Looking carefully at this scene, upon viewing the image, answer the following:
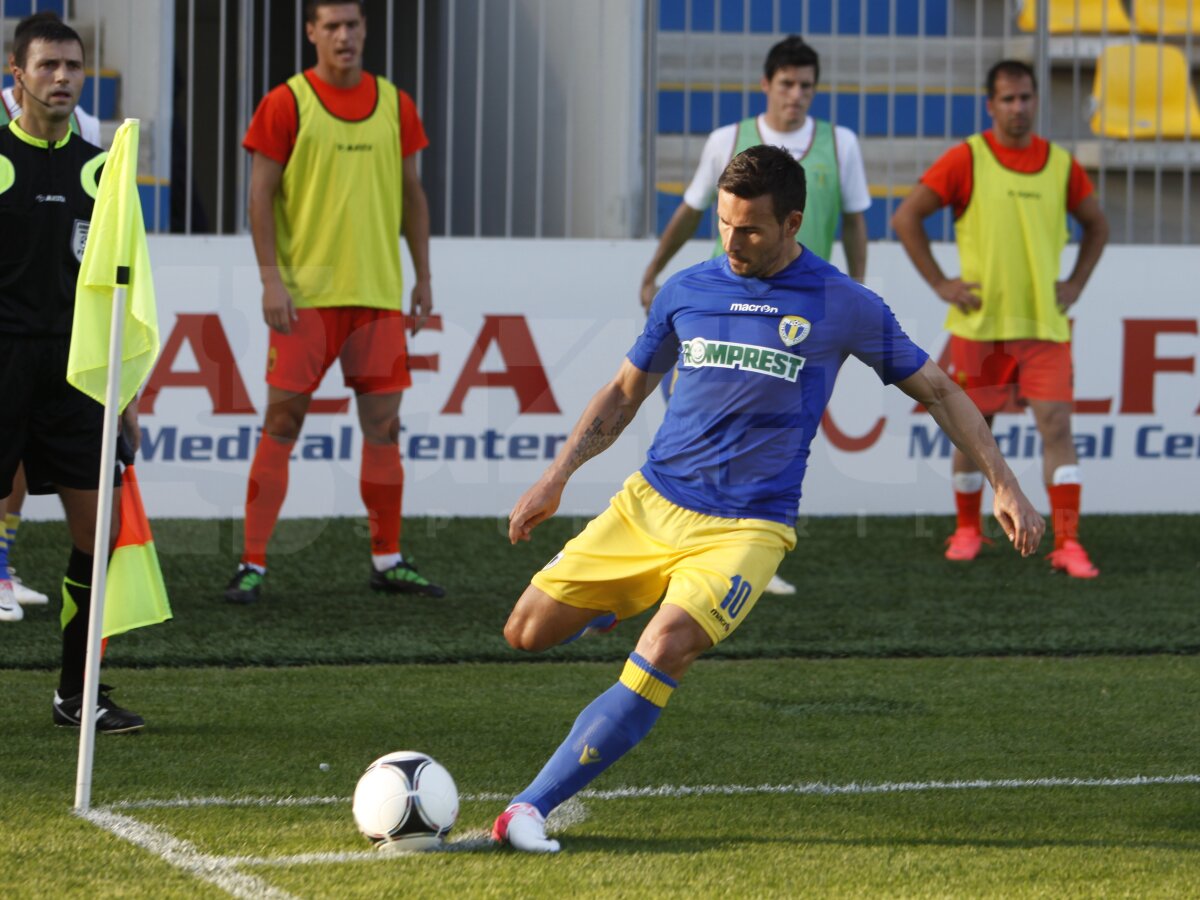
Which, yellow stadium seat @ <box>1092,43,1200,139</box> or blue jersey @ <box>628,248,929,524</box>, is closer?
blue jersey @ <box>628,248,929,524</box>

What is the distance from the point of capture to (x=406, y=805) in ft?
13.8

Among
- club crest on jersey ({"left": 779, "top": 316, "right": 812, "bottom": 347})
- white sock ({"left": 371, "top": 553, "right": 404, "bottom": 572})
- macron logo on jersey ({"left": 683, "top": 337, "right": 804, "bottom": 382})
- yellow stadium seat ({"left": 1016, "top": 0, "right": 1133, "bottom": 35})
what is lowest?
white sock ({"left": 371, "top": 553, "right": 404, "bottom": 572})

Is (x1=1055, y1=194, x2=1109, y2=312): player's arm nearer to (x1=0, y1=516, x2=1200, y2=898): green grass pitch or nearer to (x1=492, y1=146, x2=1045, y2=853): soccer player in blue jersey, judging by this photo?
(x1=0, y1=516, x2=1200, y2=898): green grass pitch

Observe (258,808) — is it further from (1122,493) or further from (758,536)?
(1122,493)

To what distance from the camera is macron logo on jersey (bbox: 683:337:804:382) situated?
15.3ft

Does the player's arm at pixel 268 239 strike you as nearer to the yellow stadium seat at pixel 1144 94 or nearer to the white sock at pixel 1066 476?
Answer: the white sock at pixel 1066 476

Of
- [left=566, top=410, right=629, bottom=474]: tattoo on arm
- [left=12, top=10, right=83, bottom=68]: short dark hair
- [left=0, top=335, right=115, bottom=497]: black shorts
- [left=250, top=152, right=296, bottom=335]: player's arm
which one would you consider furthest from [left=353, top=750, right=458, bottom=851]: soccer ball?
[left=250, top=152, right=296, bottom=335]: player's arm

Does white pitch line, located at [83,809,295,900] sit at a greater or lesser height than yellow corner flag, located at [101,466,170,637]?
lesser

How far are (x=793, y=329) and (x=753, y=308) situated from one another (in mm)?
115

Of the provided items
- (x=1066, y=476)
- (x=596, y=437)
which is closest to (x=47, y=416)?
(x=596, y=437)

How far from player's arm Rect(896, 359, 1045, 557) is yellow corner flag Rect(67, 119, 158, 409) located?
193 cm

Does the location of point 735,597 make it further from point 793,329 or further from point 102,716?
point 102,716

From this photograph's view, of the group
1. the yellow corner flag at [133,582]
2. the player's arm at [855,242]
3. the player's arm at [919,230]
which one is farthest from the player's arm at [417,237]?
the yellow corner flag at [133,582]

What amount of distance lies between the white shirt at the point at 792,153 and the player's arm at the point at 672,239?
6cm
